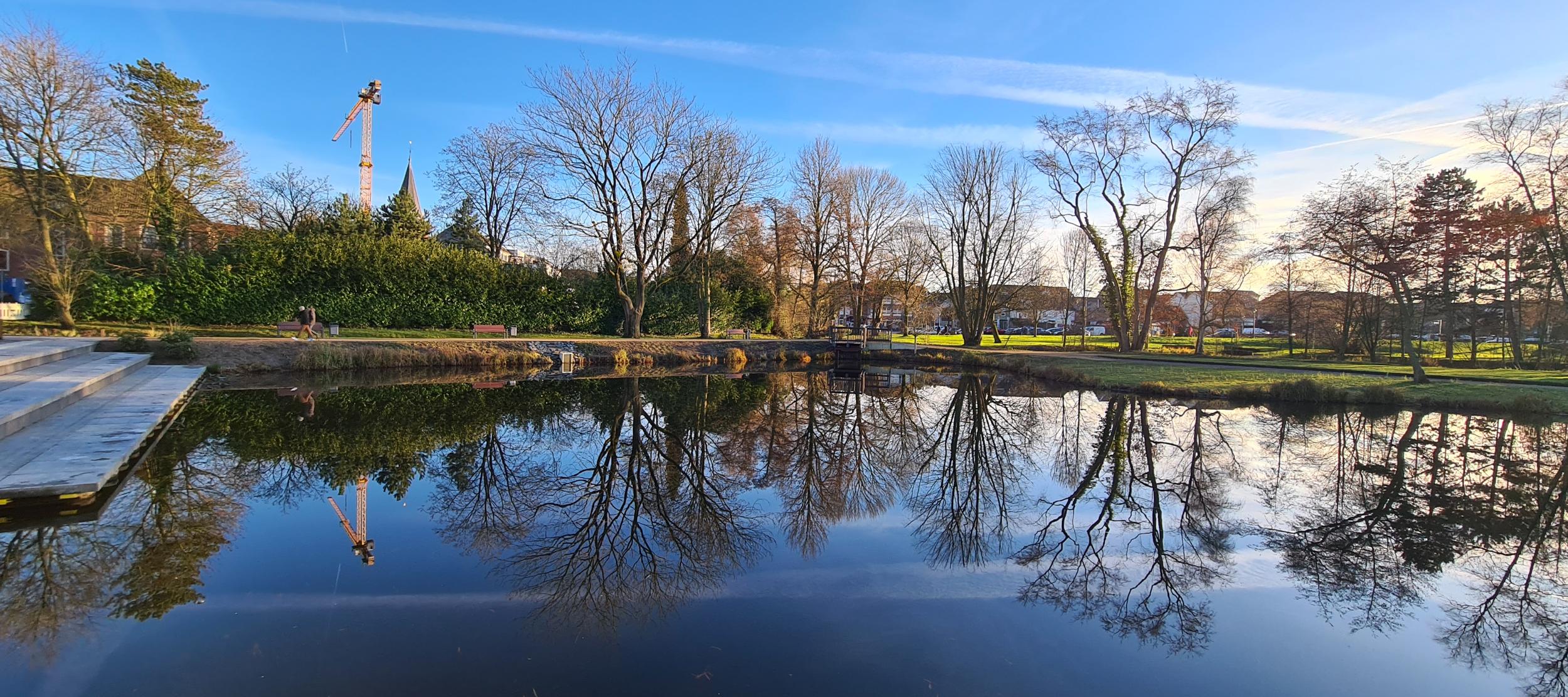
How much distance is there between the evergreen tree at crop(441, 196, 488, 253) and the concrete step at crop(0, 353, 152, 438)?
70.2 feet

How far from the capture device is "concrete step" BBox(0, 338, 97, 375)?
945cm

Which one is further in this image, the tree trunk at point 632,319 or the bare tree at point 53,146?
the tree trunk at point 632,319

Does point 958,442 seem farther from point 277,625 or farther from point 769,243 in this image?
point 769,243

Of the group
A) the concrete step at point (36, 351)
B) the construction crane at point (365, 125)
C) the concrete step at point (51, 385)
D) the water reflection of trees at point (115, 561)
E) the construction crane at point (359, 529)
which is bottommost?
the construction crane at point (359, 529)

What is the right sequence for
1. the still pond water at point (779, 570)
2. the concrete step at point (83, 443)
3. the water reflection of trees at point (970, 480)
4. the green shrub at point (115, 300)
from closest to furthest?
the still pond water at point (779, 570), the concrete step at point (83, 443), the water reflection of trees at point (970, 480), the green shrub at point (115, 300)

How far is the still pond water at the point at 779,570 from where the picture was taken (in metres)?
3.34

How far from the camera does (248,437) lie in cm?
846

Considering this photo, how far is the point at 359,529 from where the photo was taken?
215 inches

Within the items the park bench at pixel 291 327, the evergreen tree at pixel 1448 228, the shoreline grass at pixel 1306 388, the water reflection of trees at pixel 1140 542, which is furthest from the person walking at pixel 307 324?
the evergreen tree at pixel 1448 228

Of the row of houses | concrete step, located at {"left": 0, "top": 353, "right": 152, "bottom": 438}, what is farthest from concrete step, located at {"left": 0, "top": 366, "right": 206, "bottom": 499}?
the row of houses

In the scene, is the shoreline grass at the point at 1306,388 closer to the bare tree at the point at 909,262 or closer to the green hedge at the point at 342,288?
the bare tree at the point at 909,262

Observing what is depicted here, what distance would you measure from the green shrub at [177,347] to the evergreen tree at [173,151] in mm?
7589

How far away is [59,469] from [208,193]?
22.1 m

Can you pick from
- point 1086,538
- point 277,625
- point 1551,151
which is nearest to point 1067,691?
point 1086,538
